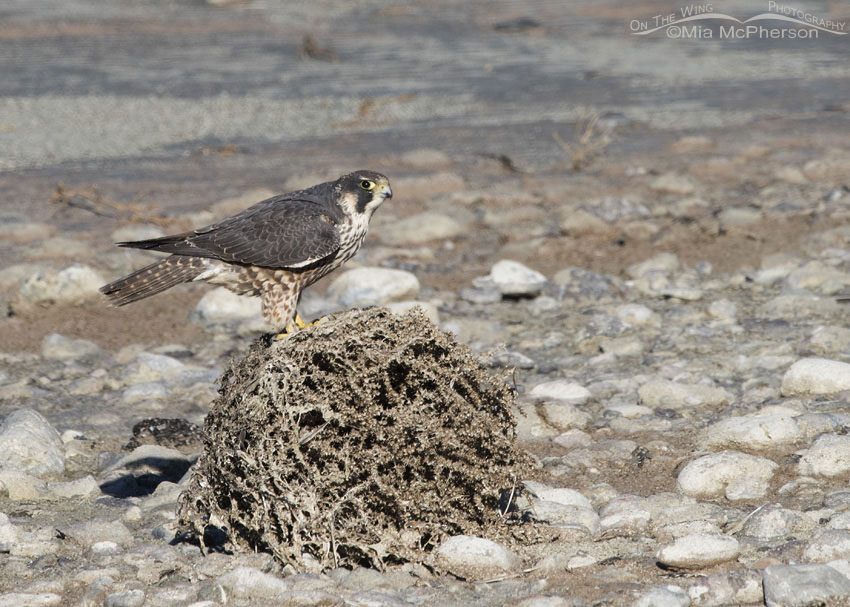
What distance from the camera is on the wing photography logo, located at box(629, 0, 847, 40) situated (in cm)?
2569

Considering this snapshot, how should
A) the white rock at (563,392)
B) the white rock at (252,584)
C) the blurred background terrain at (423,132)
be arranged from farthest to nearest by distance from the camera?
the blurred background terrain at (423,132) → the white rock at (563,392) → the white rock at (252,584)

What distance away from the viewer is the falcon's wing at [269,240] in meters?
5.77

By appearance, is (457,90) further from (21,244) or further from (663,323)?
(663,323)

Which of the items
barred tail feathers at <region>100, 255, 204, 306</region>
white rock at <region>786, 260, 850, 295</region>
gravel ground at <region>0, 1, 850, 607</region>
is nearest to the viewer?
gravel ground at <region>0, 1, 850, 607</region>

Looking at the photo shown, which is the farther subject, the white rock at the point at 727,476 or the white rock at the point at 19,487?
the white rock at the point at 19,487

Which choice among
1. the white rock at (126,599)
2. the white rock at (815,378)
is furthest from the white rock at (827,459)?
the white rock at (126,599)

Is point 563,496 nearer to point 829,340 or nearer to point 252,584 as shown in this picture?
point 252,584

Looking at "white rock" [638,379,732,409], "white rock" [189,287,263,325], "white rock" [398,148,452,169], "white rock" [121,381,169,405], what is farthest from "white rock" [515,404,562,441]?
"white rock" [398,148,452,169]

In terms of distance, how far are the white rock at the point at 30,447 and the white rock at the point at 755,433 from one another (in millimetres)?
3369

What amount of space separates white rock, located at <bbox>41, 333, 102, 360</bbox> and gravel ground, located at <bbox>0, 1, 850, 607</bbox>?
23 mm

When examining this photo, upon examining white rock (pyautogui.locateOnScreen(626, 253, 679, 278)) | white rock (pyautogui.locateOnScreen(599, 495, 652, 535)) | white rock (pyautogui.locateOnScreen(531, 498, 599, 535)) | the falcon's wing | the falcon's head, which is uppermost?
the falcon's head

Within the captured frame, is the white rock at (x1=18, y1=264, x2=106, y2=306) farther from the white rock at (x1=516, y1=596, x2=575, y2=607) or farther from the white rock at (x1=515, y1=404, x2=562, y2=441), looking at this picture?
the white rock at (x1=516, y1=596, x2=575, y2=607)

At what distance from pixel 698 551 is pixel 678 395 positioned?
2282mm

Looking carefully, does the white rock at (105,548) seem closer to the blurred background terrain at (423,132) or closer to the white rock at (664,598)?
the white rock at (664,598)
